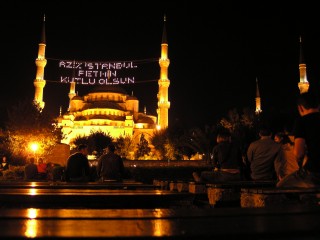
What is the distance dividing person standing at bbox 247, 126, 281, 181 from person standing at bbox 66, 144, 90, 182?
3093 millimetres

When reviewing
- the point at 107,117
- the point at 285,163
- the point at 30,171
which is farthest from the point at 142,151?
the point at 285,163

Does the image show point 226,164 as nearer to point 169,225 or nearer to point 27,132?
point 169,225

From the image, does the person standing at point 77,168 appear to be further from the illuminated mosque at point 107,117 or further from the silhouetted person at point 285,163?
the illuminated mosque at point 107,117

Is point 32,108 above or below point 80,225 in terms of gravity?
above

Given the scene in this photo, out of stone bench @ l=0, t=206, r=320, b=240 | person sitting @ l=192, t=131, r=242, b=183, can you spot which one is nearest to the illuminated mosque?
person sitting @ l=192, t=131, r=242, b=183

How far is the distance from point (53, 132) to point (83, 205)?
2492 centimetres

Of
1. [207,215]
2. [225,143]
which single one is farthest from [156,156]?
[207,215]

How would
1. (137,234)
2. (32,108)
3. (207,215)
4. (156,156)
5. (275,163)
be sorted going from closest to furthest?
(137,234) → (207,215) → (275,163) → (32,108) → (156,156)

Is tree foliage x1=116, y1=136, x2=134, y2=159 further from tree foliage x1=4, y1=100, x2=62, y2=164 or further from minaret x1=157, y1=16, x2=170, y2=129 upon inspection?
tree foliage x1=4, y1=100, x2=62, y2=164

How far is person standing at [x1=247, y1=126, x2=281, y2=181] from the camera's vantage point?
17.0 ft

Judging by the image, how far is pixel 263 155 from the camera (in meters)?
5.22

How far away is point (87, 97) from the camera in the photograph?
62.3 m

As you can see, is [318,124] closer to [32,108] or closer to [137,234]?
[137,234]

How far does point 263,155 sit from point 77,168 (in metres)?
3.39
